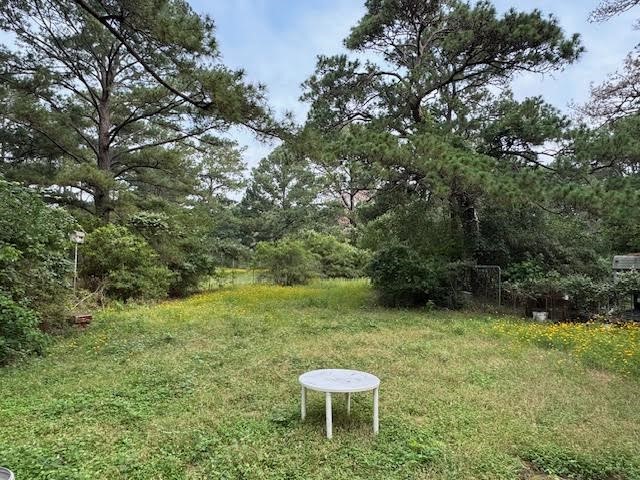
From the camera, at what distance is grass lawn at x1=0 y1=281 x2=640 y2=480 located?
2592 mm

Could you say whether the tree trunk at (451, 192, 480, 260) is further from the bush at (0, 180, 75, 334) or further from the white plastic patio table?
the bush at (0, 180, 75, 334)

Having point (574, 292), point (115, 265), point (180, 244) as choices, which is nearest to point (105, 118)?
point (180, 244)

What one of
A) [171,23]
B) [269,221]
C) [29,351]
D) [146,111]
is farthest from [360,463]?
[269,221]

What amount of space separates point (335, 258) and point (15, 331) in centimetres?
1284

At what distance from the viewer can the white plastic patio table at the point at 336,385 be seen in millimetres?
2932

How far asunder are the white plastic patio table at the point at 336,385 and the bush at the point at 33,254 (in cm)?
347

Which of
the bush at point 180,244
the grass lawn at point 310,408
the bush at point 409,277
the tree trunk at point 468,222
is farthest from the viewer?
the bush at point 180,244

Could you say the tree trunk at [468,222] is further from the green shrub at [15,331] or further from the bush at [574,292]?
the green shrub at [15,331]

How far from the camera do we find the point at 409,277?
9305 millimetres

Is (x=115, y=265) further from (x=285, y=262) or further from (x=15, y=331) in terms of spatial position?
(x=285, y=262)

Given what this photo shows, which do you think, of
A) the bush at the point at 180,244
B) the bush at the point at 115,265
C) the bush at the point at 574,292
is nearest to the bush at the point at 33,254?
the bush at the point at 115,265

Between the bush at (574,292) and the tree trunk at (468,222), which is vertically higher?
the tree trunk at (468,222)

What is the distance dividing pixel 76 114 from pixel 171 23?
9.65 metres

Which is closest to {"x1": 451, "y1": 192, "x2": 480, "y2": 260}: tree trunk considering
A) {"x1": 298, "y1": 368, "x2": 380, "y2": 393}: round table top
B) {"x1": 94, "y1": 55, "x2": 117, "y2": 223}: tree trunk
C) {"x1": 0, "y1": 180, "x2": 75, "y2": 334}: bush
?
{"x1": 298, "y1": 368, "x2": 380, "y2": 393}: round table top
